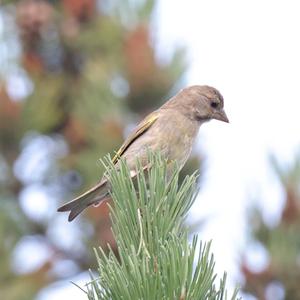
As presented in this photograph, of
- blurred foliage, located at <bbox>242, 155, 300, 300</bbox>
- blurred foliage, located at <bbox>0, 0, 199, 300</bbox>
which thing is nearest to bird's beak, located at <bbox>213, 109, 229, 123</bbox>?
blurred foliage, located at <bbox>242, 155, 300, 300</bbox>

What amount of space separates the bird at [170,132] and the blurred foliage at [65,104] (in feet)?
8.79

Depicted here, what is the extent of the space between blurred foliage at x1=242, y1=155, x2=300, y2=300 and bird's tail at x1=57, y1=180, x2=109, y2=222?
6.65 ft

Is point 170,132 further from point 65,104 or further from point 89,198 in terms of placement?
point 65,104

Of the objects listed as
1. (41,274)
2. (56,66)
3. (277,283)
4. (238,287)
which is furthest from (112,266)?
(56,66)

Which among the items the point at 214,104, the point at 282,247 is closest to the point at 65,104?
the point at 282,247

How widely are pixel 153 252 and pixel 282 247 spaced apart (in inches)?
141

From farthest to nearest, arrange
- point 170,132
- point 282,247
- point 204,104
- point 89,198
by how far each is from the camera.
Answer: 1. point 282,247
2. point 204,104
3. point 170,132
4. point 89,198

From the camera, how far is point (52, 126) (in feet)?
27.2

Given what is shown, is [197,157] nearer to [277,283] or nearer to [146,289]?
[277,283]

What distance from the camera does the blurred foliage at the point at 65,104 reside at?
742cm

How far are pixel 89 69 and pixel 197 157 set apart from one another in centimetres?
139

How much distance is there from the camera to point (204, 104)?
453 cm

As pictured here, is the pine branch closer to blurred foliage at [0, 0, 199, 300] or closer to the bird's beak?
the bird's beak

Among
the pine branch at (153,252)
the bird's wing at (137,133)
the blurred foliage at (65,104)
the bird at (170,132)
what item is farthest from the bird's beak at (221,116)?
the blurred foliage at (65,104)
